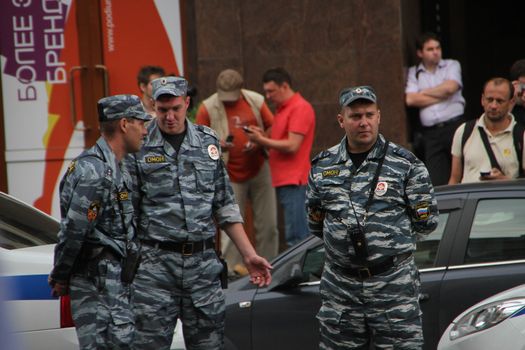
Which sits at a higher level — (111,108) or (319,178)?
(111,108)

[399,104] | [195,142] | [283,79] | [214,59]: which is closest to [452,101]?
[399,104]

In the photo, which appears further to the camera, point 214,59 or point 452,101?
point 214,59

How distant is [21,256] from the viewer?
645 centimetres

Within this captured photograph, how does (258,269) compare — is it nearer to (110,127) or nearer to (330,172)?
(330,172)

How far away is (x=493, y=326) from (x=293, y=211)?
5.29m

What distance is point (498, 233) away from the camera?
23.6ft

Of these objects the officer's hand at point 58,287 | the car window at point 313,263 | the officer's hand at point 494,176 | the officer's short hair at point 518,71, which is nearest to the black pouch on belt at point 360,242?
the officer's hand at point 58,287

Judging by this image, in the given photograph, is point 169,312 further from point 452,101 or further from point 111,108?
point 452,101

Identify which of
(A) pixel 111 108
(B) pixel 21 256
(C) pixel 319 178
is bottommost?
(B) pixel 21 256

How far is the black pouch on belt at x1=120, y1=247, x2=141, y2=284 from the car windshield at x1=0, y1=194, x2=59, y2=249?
1.04 metres

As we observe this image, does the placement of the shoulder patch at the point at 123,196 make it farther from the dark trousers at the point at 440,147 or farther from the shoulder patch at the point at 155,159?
the dark trousers at the point at 440,147

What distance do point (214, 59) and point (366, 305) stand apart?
703 centimetres

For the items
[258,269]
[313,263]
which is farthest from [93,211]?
[313,263]

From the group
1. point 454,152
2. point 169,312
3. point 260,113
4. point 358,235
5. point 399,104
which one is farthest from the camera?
point 399,104
